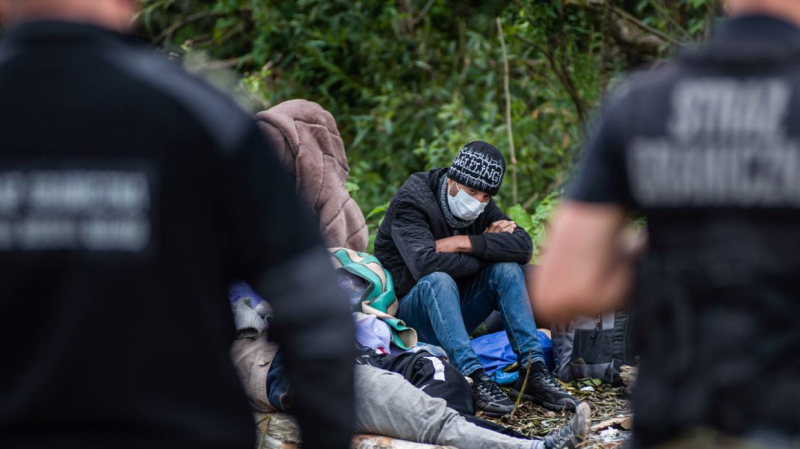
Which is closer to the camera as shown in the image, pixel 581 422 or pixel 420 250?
pixel 581 422

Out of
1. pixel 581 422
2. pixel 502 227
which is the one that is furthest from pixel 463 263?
pixel 581 422

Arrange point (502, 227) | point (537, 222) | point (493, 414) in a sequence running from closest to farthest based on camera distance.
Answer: point (493, 414)
point (502, 227)
point (537, 222)

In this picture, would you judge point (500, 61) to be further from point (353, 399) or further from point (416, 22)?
point (353, 399)

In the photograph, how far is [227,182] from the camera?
1259mm

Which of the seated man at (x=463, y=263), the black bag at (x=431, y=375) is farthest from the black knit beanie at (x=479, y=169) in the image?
the black bag at (x=431, y=375)

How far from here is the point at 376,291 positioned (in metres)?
4.48

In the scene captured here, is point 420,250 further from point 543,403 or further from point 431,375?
point 543,403

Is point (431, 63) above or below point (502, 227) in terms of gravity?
above

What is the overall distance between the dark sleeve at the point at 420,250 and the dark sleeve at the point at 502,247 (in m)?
0.06

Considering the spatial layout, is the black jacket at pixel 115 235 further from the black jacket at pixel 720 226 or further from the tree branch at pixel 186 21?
the tree branch at pixel 186 21

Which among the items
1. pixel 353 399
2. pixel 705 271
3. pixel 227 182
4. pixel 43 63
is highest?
pixel 43 63

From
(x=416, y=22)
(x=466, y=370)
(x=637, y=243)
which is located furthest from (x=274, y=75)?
(x=637, y=243)

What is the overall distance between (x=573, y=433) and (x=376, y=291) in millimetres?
1164

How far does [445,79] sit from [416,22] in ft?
1.76
